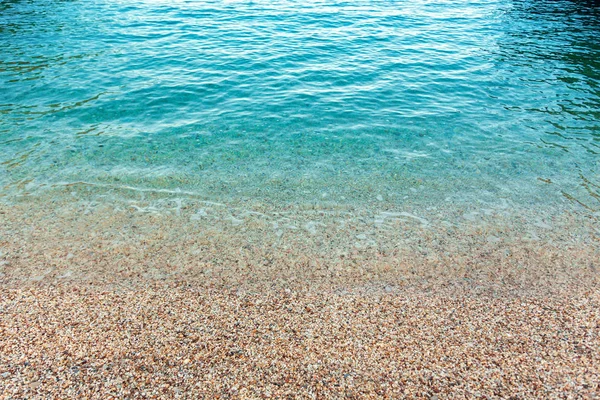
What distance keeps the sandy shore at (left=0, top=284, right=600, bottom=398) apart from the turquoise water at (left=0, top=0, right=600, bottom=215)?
2.77 meters

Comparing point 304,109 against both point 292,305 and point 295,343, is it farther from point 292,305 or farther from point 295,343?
point 295,343

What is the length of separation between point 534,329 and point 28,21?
2255 cm

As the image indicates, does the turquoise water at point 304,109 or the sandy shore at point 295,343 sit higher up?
the turquoise water at point 304,109

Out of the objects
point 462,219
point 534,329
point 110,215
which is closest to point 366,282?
point 534,329

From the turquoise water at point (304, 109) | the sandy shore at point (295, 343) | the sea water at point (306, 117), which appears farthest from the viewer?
the turquoise water at point (304, 109)

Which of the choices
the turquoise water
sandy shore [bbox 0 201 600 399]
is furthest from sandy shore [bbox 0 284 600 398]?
the turquoise water

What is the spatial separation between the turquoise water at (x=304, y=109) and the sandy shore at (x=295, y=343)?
2.77 metres

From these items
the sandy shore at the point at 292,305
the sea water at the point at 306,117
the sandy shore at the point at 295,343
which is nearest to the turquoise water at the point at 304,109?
the sea water at the point at 306,117

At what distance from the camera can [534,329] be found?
507 centimetres

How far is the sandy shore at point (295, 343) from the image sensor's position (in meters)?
4.29

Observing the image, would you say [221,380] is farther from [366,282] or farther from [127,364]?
[366,282]

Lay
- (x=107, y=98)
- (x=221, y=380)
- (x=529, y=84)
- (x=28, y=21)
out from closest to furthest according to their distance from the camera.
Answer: (x=221, y=380) < (x=107, y=98) < (x=529, y=84) < (x=28, y=21)

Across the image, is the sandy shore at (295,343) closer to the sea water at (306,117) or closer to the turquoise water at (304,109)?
the sea water at (306,117)

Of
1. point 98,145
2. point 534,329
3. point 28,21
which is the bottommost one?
point 534,329
